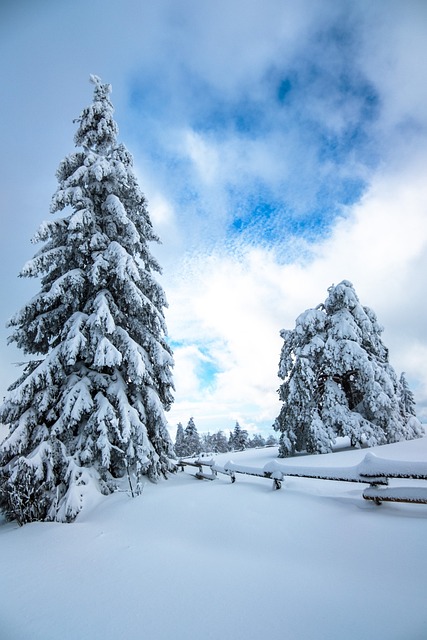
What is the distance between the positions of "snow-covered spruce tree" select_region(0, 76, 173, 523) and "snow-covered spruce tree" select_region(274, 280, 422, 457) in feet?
26.5

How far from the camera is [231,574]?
3.45 m

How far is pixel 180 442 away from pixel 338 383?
41.0m

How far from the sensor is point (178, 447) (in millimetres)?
Result: 50594

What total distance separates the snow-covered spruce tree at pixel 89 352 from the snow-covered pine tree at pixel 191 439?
4203 cm

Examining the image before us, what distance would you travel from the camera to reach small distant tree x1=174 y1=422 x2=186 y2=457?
49344 mm

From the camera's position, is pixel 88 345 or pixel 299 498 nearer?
pixel 299 498

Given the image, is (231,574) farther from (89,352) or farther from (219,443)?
(219,443)

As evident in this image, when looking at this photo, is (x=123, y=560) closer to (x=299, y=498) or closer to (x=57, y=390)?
(x=299, y=498)

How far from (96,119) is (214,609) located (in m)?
14.1

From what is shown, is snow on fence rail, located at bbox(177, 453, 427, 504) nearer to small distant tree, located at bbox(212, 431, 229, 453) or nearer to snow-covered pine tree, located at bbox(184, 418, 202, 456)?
snow-covered pine tree, located at bbox(184, 418, 202, 456)

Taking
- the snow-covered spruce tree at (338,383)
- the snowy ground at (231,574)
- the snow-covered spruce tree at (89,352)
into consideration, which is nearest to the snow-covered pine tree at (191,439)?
the snow-covered spruce tree at (338,383)

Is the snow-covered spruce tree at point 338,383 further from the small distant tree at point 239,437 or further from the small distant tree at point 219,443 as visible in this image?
the small distant tree at point 219,443

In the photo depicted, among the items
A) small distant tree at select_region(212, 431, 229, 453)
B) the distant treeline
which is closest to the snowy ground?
the distant treeline

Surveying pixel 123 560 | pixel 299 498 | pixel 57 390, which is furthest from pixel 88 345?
pixel 299 498
